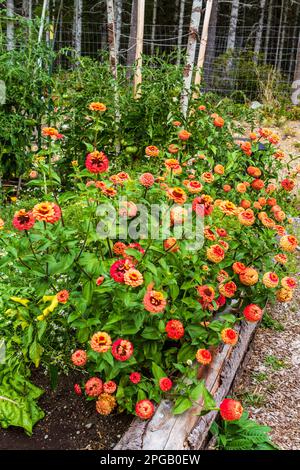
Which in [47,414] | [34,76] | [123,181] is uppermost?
[34,76]

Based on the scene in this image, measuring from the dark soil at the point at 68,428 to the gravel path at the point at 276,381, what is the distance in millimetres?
775

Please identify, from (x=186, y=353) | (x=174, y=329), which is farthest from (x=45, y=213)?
(x=186, y=353)

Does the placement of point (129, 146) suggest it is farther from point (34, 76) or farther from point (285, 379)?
point (285, 379)

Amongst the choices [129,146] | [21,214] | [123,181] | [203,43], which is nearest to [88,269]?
[21,214]

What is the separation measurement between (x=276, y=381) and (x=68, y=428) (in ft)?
4.07

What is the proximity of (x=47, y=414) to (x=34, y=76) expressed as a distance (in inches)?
121

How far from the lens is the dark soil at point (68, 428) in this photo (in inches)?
70.0

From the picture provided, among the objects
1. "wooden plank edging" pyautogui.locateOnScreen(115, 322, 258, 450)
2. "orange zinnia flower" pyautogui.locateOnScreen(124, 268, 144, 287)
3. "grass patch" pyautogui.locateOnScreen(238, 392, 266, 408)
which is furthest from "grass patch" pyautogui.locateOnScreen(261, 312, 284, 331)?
"orange zinnia flower" pyautogui.locateOnScreen(124, 268, 144, 287)

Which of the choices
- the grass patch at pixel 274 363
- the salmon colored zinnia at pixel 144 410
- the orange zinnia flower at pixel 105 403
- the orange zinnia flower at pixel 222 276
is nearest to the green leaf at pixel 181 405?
the salmon colored zinnia at pixel 144 410

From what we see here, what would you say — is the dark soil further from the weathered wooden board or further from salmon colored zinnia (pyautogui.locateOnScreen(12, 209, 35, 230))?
salmon colored zinnia (pyautogui.locateOnScreen(12, 209, 35, 230))

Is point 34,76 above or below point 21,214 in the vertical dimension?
above

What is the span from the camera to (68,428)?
1842 millimetres

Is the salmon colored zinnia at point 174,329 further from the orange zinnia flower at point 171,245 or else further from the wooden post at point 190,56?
the wooden post at point 190,56

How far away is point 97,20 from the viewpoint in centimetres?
Result: 2019
